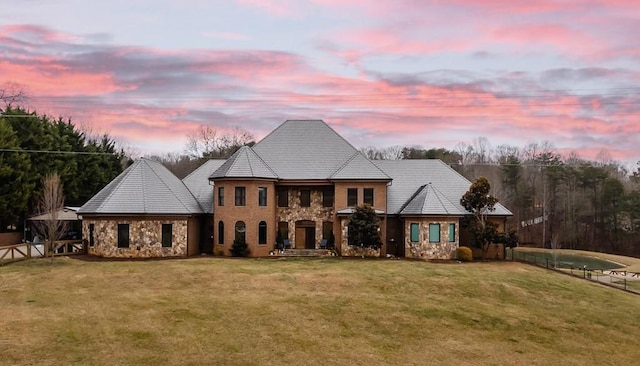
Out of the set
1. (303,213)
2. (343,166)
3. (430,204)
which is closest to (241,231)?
(303,213)

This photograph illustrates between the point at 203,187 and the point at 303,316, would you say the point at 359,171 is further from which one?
the point at 303,316

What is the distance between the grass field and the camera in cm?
1603

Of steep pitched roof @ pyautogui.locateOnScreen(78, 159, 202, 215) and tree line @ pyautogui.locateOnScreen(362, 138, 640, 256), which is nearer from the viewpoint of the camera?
steep pitched roof @ pyautogui.locateOnScreen(78, 159, 202, 215)

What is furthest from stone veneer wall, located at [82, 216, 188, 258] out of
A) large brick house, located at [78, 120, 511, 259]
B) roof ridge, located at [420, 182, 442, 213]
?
roof ridge, located at [420, 182, 442, 213]

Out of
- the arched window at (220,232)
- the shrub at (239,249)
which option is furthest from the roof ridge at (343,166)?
the arched window at (220,232)

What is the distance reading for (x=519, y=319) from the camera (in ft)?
69.3

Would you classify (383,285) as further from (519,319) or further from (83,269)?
(83,269)

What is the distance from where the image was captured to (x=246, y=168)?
35.7m

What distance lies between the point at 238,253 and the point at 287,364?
19819 mm

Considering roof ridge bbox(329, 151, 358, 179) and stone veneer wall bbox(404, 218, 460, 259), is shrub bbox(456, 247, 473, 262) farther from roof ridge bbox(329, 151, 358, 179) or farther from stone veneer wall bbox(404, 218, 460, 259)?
roof ridge bbox(329, 151, 358, 179)

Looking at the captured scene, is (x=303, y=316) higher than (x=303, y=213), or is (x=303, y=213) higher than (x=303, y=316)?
(x=303, y=213)

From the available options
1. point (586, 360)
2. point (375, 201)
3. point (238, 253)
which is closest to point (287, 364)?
point (586, 360)

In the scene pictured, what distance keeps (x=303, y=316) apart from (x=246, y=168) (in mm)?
17623

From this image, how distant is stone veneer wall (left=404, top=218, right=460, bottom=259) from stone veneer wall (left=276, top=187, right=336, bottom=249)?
6418 millimetres
